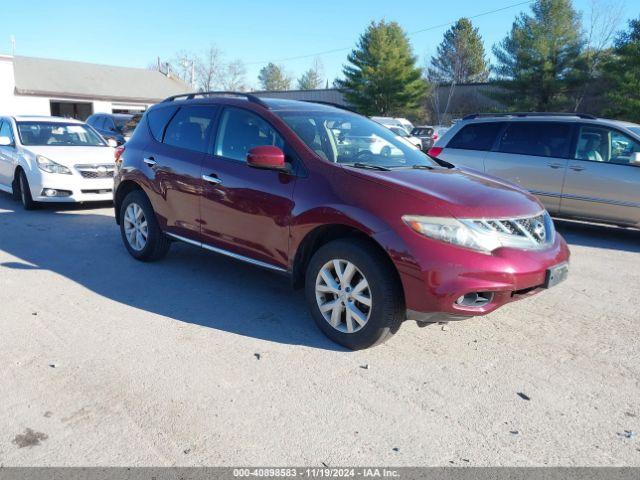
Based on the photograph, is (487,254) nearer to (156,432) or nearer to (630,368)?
(630,368)

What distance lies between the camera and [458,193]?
12.7ft

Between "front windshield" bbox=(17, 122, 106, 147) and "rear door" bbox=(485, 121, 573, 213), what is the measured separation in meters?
7.30

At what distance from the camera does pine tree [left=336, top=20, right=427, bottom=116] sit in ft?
149

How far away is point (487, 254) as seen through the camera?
3.53 metres

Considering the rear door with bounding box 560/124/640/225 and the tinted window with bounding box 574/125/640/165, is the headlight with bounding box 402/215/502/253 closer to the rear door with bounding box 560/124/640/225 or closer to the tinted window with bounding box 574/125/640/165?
the rear door with bounding box 560/124/640/225

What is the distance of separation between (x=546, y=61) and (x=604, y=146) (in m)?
33.0

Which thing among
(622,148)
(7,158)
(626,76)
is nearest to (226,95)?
(622,148)

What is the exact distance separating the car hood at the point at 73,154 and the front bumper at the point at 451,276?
7.44 meters

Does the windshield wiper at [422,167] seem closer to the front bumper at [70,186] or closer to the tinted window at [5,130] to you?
the front bumper at [70,186]

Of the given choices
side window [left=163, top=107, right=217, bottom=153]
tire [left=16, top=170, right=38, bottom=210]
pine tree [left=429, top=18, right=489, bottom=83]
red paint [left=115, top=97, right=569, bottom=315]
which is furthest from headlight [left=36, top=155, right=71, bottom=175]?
pine tree [left=429, top=18, right=489, bottom=83]

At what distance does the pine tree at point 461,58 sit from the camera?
194 ft

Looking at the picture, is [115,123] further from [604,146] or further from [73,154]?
[604,146]

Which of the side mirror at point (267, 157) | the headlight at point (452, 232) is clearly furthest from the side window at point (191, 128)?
the headlight at point (452, 232)

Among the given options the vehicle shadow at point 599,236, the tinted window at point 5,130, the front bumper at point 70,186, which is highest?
the tinted window at point 5,130
